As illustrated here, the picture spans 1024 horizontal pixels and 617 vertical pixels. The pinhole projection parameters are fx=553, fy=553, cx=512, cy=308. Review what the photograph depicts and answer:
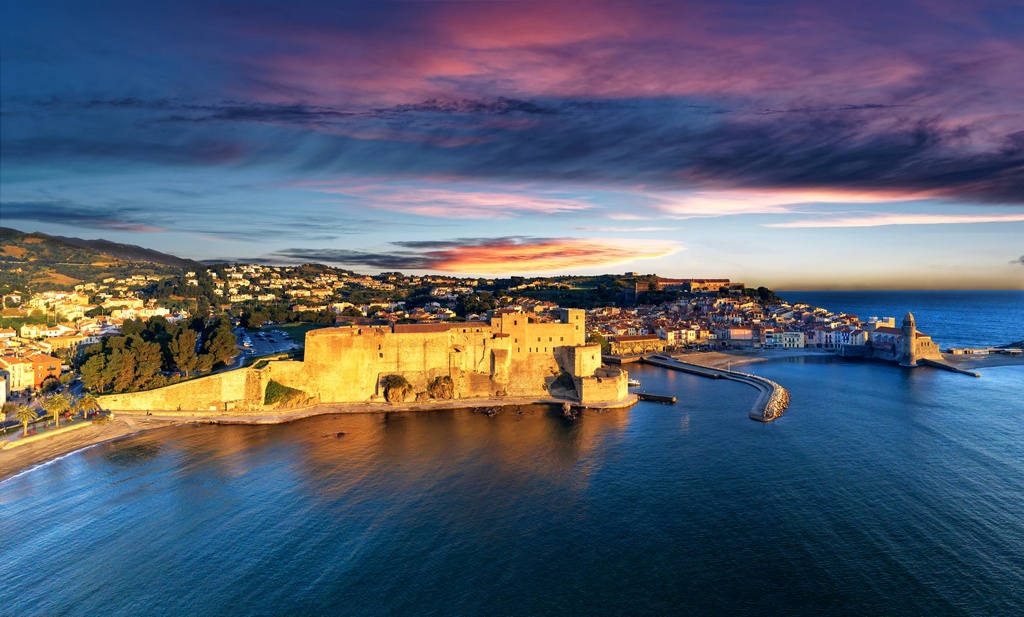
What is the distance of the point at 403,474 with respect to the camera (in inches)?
714

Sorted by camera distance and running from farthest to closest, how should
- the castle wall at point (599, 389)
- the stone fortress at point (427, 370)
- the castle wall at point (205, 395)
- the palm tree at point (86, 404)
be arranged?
the castle wall at point (599, 389) → the stone fortress at point (427, 370) → the castle wall at point (205, 395) → the palm tree at point (86, 404)

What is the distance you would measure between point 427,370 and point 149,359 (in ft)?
43.4

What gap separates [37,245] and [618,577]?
132104 mm

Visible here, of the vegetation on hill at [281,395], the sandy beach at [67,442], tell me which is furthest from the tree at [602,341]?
the sandy beach at [67,442]

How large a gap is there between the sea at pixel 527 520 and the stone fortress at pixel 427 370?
2.61m

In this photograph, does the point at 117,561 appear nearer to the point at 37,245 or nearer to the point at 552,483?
the point at 552,483

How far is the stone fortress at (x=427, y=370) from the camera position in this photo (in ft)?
83.0

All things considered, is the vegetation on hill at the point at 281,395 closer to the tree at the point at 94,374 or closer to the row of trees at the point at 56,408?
the row of trees at the point at 56,408

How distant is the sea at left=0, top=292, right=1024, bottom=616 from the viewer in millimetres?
11422

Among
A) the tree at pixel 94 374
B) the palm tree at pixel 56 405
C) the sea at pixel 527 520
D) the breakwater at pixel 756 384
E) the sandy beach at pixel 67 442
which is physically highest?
the tree at pixel 94 374

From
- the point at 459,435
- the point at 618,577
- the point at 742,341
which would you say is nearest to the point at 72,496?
the point at 459,435

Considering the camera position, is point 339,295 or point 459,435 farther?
point 339,295

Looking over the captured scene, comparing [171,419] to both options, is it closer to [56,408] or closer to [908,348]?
[56,408]

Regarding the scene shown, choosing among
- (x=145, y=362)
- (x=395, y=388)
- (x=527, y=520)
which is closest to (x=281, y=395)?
(x=395, y=388)
